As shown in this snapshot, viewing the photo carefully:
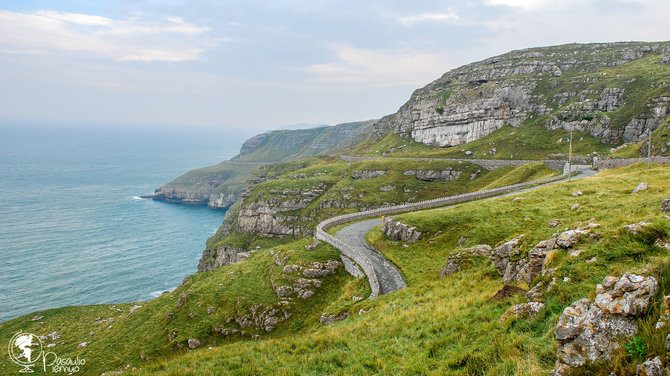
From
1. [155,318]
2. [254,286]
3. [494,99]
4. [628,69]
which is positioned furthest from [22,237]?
[628,69]

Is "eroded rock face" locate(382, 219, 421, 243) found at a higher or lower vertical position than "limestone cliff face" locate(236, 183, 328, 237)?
higher

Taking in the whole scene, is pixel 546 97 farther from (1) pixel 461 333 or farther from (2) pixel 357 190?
(1) pixel 461 333

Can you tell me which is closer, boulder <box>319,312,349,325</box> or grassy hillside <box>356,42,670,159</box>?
boulder <box>319,312,349,325</box>

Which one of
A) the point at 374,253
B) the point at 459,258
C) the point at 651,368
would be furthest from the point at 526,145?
the point at 651,368

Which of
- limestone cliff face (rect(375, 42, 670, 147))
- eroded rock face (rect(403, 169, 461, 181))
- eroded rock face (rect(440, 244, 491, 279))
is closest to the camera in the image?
eroded rock face (rect(440, 244, 491, 279))

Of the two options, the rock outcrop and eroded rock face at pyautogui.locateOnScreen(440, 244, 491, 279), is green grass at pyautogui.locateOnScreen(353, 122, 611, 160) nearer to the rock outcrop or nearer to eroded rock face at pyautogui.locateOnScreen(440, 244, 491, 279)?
eroded rock face at pyautogui.locateOnScreen(440, 244, 491, 279)

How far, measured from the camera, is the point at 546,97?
11569 centimetres

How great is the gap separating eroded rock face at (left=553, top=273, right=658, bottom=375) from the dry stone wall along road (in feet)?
68.3

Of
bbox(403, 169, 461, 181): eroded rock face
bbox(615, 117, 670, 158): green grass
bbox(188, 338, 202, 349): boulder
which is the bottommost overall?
bbox(188, 338, 202, 349): boulder

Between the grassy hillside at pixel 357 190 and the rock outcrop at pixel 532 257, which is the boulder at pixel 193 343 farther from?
the grassy hillside at pixel 357 190

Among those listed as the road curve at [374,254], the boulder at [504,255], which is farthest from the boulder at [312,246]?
the boulder at [504,255]

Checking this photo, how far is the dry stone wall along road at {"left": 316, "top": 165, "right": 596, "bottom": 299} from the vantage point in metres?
30.5

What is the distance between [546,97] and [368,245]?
108433 mm

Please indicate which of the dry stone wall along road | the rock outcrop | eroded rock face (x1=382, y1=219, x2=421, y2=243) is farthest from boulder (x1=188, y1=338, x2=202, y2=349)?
the rock outcrop
